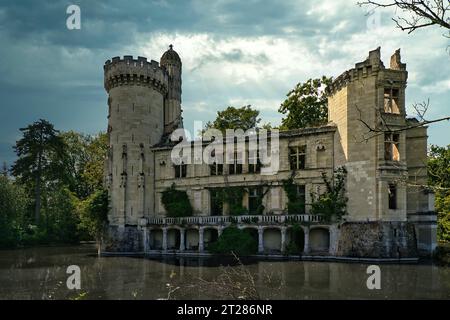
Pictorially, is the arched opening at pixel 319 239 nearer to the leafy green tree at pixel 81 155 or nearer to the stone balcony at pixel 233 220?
the stone balcony at pixel 233 220

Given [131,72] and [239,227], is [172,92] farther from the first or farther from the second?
[239,227]

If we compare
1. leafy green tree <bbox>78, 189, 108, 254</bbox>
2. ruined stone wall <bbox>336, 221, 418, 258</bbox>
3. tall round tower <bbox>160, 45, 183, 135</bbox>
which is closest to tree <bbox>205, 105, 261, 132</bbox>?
tall round tower <bbox>160, 45, 183, 135</bbox>

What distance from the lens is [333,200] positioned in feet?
97.2

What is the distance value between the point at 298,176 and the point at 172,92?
20.2 meters

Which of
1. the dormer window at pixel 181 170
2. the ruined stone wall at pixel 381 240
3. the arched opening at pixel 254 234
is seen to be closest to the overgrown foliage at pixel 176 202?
the dormer window at pixel 181 170

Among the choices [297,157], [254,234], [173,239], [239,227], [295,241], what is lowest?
[173,239]

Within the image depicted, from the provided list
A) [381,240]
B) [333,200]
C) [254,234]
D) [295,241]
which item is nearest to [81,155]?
[254,234]

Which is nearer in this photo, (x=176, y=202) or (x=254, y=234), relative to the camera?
(x=254, y=234)

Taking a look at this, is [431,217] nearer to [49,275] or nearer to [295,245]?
[295,245]

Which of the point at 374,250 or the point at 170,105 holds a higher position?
the point at 170,105
